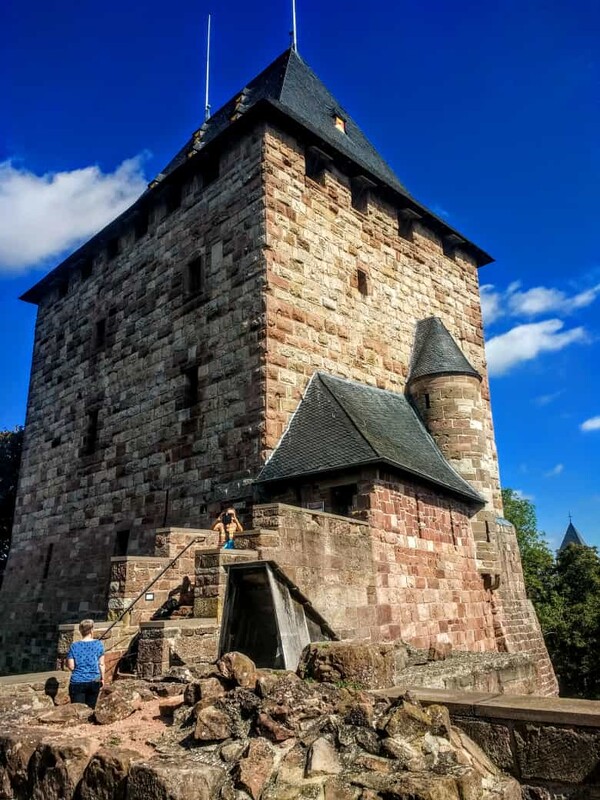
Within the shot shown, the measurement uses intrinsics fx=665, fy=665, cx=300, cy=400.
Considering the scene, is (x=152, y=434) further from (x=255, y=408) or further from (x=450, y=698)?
(x=450, y=698)

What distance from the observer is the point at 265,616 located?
7.16 meters

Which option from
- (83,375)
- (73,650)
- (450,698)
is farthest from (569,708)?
(83,375)

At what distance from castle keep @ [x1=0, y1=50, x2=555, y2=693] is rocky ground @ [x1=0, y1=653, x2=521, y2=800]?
8.20 feet

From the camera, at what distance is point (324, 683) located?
5.25 metres

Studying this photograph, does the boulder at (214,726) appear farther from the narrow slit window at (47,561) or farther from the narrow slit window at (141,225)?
the narrow slit window at (141,225)

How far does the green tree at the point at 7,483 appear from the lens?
24141mm

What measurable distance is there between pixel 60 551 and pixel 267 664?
35.9 ft

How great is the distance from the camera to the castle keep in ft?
33.0

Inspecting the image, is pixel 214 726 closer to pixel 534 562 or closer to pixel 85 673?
pixel 85 673

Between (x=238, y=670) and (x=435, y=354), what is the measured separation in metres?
10.5

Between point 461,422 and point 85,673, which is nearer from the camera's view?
point 85,673

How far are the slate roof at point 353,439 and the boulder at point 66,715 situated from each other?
5.14 metres

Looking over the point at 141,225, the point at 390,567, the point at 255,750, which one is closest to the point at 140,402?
the point at 141,225

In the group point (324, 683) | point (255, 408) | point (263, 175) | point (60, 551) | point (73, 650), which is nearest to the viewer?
point (324, 683)
